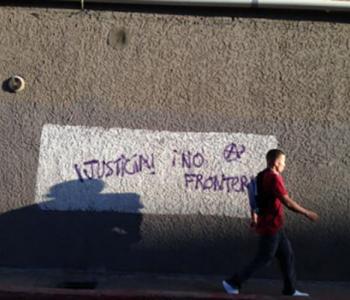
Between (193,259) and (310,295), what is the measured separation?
1.24 metres

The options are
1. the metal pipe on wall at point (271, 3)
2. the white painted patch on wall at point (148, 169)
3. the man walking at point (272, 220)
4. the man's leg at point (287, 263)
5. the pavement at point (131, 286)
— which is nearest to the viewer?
the pavement at point (131, 286)

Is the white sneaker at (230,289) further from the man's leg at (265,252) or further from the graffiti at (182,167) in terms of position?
the graffiti at (182,167)

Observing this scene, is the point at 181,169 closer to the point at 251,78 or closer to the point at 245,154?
the point at 245,154

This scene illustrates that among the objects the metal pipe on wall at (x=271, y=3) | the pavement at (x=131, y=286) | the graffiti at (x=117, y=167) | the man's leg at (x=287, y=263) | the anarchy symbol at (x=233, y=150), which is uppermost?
the metal pipe on wall at (x=271, y=3)

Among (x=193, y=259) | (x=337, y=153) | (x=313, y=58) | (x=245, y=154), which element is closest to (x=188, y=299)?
(x=193, y=259)

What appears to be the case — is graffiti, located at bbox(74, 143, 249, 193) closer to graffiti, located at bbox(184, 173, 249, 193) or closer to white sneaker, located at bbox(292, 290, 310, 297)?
graffiti, located at bbox(184, 173, 249, 193)

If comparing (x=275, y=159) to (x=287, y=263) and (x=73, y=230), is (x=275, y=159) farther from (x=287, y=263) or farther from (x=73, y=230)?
(x=73, y=230)

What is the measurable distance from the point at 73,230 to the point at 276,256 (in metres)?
2.07

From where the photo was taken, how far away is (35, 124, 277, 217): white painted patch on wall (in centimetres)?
707

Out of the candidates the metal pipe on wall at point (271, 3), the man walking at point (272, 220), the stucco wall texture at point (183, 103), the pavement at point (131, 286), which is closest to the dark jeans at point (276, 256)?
the man walking at point (272, 220)

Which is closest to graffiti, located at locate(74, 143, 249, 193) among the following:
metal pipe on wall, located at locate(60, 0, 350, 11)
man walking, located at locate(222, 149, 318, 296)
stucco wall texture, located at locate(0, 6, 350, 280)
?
stucco wall texture, located at locate(0, 6, 350, 280)

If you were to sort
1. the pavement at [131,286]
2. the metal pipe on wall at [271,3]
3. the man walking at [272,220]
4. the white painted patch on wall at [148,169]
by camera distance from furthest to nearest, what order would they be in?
1. the white painted patch on wall at [148,169]
2. the metal pipe on wall at [271,3]
3. the man walking at [272,220]
4. the pavement at [131,286]

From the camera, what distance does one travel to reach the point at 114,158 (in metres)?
7.07

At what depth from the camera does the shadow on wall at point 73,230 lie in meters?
7.09
